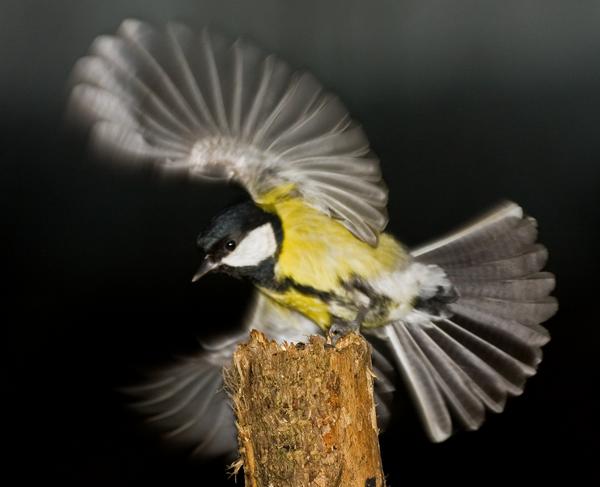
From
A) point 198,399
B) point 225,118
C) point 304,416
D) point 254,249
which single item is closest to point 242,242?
point 254,249

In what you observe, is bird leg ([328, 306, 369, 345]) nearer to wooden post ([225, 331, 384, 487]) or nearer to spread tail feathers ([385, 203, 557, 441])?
spread tail feathers ([385, 203, 557, 441])

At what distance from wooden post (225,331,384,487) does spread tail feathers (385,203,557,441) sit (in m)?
1.02

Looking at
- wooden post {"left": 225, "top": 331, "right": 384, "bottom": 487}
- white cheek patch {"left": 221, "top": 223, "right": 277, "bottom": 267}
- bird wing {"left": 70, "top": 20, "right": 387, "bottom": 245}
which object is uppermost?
bird wing {"left": 70, "top": 20, "right": 387, "bottom": 245}

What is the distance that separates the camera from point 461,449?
151 inches

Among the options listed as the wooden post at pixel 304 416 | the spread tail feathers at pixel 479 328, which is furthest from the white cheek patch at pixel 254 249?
the wooden post at pixel 304 416

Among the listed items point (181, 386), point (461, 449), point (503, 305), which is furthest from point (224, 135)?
point (461, 449)

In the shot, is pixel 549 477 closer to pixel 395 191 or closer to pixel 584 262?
pixel 584 262

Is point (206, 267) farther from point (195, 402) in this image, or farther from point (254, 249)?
point (195, 402)

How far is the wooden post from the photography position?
171 cm

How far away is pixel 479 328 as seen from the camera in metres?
2.83

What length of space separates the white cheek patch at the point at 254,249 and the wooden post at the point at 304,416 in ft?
2.12

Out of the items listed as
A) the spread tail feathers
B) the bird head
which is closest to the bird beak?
the bird head

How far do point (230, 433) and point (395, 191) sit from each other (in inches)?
68.7

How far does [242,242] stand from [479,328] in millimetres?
853
